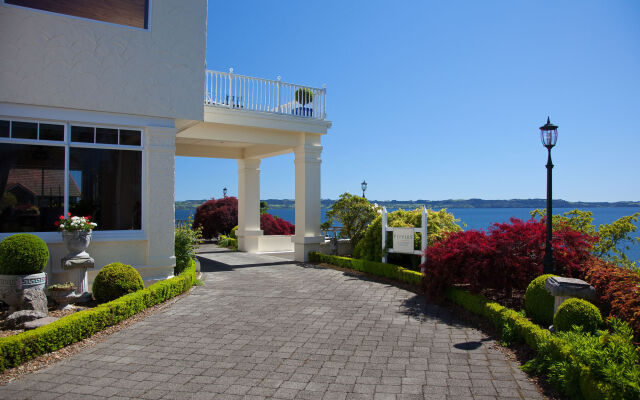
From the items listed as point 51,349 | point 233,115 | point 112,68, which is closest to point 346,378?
point 51,349

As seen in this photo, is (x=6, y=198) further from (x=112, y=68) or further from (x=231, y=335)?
(x=231, y=335)

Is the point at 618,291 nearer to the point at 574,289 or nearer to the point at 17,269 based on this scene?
the point at 574,289

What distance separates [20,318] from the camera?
6.30 metres

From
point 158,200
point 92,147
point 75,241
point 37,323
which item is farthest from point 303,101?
point 37,323

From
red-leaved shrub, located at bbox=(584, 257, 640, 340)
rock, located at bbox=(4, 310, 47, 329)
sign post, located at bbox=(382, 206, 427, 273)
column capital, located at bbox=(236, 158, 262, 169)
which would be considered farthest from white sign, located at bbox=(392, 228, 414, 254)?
rock, located at bbox=(4, 310, 47, 329)

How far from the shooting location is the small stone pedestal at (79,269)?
7734 millimetres

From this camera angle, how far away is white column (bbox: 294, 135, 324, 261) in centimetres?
1405

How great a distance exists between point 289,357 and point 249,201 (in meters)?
11.7

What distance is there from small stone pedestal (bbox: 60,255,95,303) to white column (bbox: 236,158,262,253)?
29.1 ft

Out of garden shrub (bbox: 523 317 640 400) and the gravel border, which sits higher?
garden shrub (bbox: 523 317 640 400)

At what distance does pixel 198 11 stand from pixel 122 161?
12.0 feet

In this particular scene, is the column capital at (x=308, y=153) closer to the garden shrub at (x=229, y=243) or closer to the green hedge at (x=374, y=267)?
the green hedge at (x=374, y=267)

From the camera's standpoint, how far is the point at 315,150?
14.1 metres

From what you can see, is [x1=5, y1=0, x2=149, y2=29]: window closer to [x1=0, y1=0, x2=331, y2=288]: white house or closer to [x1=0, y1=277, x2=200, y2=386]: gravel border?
[x1=0, y1=0, x2=331, y2=288]: white house
